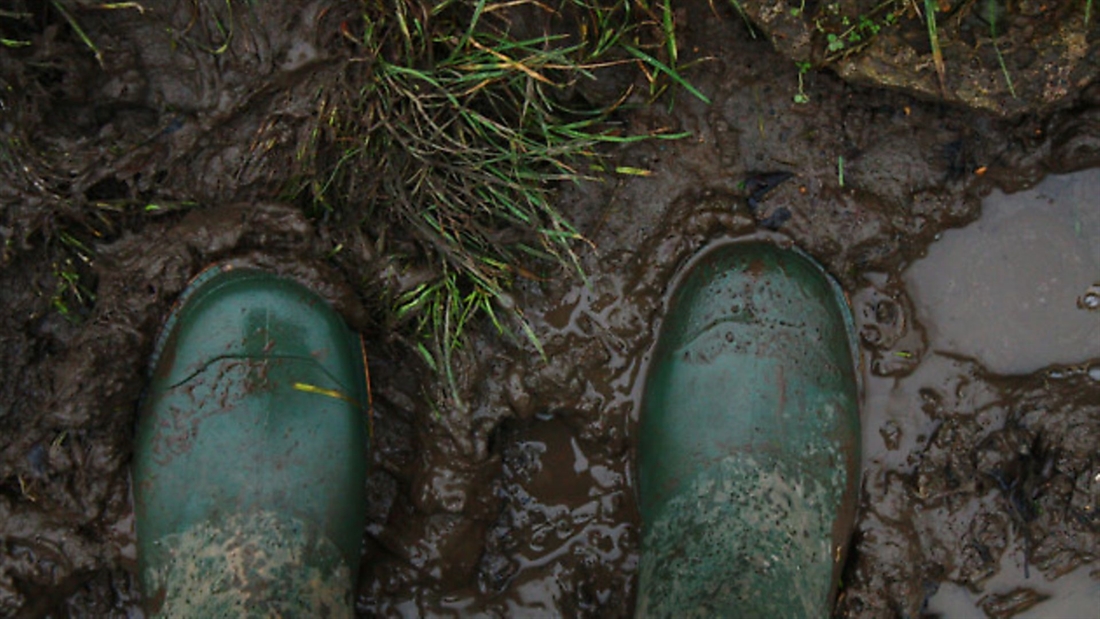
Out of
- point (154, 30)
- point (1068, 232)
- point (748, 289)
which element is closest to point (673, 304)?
point (748, 289)

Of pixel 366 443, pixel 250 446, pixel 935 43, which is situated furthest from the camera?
pixel 366 443

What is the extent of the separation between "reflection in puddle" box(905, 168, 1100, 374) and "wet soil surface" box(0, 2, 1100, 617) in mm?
24

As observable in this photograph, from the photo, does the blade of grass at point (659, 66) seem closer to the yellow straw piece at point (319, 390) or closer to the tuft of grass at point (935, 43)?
the tuft of grass at point (935, 43)

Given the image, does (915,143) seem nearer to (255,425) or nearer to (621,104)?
(621,104)

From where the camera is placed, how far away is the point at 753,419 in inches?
89.3

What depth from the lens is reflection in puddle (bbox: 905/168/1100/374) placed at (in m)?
2.35

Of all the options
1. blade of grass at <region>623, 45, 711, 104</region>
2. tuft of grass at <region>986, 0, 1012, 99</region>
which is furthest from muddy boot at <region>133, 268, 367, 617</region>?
tuft of grass at <region>986, 0, 1012, 99</region>

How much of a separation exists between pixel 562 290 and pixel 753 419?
51 cm

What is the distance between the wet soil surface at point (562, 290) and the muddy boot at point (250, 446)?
0.08m

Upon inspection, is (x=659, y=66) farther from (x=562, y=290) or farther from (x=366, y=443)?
(x=366, y=443)

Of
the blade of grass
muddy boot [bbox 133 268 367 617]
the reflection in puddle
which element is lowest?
muddy boot [bbox 133 268 367 617]

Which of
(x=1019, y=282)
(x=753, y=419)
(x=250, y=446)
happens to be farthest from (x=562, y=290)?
(x=1019, y=282)

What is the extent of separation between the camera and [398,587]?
244 centimetres

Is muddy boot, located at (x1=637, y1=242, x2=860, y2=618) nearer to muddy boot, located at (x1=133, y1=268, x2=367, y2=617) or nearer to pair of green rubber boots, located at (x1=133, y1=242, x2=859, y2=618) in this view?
pair of green rubber boots, located at (x1=133, y1=242, x2=859, y2=618)
